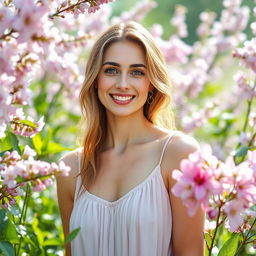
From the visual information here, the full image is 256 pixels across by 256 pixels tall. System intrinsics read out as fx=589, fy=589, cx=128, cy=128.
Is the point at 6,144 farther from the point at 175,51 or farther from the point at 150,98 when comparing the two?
the point at 175,51

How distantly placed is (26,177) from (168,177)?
83 cm

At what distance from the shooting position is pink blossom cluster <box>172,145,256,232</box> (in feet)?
4.49

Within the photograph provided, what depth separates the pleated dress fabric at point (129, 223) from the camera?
217cm

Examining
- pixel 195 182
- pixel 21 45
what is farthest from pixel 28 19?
pixel 195 182

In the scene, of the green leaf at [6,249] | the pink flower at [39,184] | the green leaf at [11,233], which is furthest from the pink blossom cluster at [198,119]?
the pink flower at [39,184]

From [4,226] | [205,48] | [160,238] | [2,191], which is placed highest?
[205,48]

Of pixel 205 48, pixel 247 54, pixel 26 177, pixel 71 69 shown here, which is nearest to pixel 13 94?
pixel 26 177

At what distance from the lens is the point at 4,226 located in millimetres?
1818

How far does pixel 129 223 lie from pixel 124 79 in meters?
0.54

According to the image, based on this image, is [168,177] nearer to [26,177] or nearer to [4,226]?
[4,226]

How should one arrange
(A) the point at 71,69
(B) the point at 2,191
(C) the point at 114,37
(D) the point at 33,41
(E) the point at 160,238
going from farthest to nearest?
(A) the point at 71,69 < (C) the point at 114,37 < (E) the point at 160,238 < (B) the point at 2,191 < (D) the point at 33,41

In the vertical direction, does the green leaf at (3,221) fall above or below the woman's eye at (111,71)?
below

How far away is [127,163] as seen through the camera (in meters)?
2.39

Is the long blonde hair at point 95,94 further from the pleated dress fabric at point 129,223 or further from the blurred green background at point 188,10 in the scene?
the blurred green background at point 188,10
